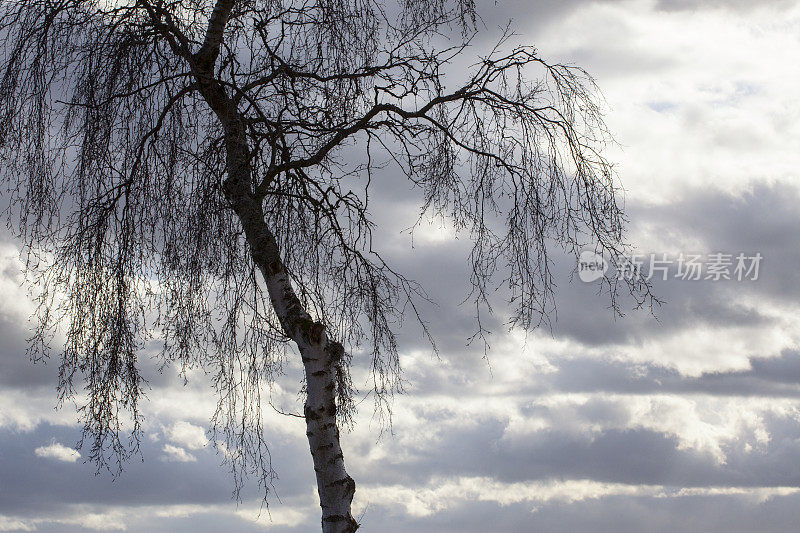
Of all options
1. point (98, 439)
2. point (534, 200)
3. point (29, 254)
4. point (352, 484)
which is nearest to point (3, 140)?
point (29, 254)

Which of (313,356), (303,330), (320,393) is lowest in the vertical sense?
(320,393)

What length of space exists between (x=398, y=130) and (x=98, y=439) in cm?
258

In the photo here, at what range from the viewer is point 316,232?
4926mm

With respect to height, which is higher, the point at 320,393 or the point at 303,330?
the point at 303,330

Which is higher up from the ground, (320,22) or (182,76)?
(320,22)

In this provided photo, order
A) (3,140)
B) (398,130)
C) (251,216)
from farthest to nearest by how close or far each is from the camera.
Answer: (398,130)
(251,216)
(3,140)

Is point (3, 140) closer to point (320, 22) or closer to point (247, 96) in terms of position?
point (247, 96)

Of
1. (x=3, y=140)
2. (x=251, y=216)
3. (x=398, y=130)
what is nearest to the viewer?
(x=3, y=140)

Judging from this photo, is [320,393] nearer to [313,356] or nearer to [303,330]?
[313,356]

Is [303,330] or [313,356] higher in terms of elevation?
[303,330]

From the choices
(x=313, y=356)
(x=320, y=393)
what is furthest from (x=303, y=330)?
(x=320, y=393)

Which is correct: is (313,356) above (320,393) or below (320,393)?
above

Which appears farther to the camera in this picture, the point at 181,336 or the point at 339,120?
the point at 339,120

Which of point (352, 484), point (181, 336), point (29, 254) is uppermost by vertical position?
point (29, 254)
